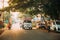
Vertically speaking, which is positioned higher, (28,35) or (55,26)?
(55,26)

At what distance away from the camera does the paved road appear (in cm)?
362

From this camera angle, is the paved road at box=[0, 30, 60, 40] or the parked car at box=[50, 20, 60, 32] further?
the parked car at box=[50, 20, 60, 32]

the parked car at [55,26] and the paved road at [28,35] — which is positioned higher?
the parked car at [55,26]

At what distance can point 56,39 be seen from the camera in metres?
3.69

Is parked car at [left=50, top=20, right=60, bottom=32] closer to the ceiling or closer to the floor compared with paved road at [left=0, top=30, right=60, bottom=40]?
closer to the ceiling

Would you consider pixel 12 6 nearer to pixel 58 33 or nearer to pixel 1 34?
pixel 1 34

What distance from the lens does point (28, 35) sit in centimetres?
376

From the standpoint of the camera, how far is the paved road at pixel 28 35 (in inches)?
143

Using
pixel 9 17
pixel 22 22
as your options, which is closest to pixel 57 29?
pixel 22 22

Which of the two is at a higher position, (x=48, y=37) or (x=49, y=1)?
(x=49, y=1)

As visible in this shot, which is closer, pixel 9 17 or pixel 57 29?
pixel 9 17

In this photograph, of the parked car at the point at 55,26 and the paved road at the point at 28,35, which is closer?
the paved road at the point at 28,35

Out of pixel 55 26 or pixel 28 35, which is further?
pixel 55 26

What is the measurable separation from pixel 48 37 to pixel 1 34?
34.7 inches
